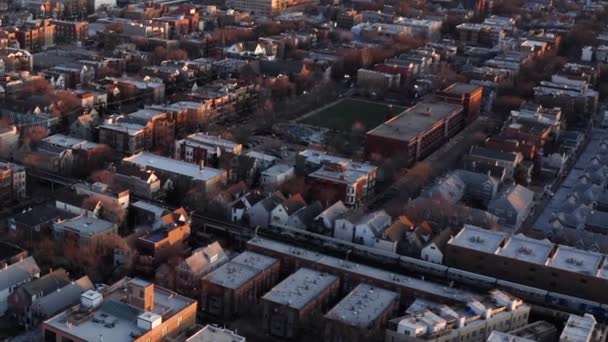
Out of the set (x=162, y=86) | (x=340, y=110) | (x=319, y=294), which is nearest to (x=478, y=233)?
(x=319, y=294)

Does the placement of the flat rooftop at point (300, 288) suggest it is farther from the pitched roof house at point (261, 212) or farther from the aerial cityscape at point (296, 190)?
the pitched roof house at point (261, 212)

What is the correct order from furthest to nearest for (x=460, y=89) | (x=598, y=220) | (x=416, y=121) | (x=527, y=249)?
(x=460, y=89), (x=416, y=121), (x=598, y=220), (x=527, y=249)

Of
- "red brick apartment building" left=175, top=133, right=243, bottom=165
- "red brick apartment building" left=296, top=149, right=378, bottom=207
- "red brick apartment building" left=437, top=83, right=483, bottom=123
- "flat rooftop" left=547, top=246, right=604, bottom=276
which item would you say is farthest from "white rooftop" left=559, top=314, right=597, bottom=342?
"red brick apartment building" left=437, top=83, right=483, bottom=123

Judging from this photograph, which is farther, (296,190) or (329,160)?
(329,160)

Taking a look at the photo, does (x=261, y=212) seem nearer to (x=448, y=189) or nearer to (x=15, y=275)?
(x=448, y=189)

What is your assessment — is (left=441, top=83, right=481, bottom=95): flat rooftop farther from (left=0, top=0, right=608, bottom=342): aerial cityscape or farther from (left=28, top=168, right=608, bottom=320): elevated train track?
(left=28, top=168, right=608, bottom=320): elevated train track

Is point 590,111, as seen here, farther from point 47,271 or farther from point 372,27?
point 47,271

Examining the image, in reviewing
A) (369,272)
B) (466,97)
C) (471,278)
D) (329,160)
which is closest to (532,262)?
(471,278)
